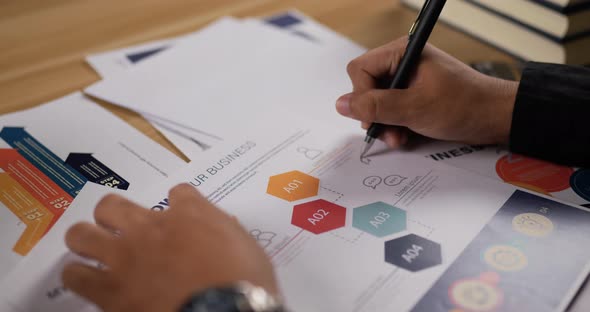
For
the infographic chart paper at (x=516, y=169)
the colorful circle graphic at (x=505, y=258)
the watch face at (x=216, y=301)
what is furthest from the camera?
the infographic chart paper at (x=516, y=169)

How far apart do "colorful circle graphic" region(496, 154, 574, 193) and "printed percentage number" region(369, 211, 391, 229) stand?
0.15m

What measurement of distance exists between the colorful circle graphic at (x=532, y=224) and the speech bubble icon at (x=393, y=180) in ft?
0.41

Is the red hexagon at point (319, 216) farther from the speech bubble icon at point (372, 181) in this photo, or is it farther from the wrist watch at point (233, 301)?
the wrist watch at point (233, 301)

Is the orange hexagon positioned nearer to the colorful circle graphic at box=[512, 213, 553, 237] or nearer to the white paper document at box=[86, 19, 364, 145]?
the white paper document at box=[86, 19, 364, 145]

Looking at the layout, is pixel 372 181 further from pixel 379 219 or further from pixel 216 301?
pixel 216 301

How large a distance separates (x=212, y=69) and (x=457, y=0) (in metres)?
0.41

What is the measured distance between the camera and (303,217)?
0.58m

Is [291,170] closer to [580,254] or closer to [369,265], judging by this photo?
[369,265]

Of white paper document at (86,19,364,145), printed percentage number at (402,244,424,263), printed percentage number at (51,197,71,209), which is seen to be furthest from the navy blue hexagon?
printed percentage number at (51,197,71,209)

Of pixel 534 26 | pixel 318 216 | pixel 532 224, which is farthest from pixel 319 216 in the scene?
pixel 534 26

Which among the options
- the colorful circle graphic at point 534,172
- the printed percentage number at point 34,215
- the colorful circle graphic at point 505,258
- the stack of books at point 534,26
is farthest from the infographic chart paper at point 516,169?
→ the printed percentage number at point 34,215

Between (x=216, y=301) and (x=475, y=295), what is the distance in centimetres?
24

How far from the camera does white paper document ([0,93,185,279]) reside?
585 mm

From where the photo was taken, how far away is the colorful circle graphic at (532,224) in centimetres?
56
